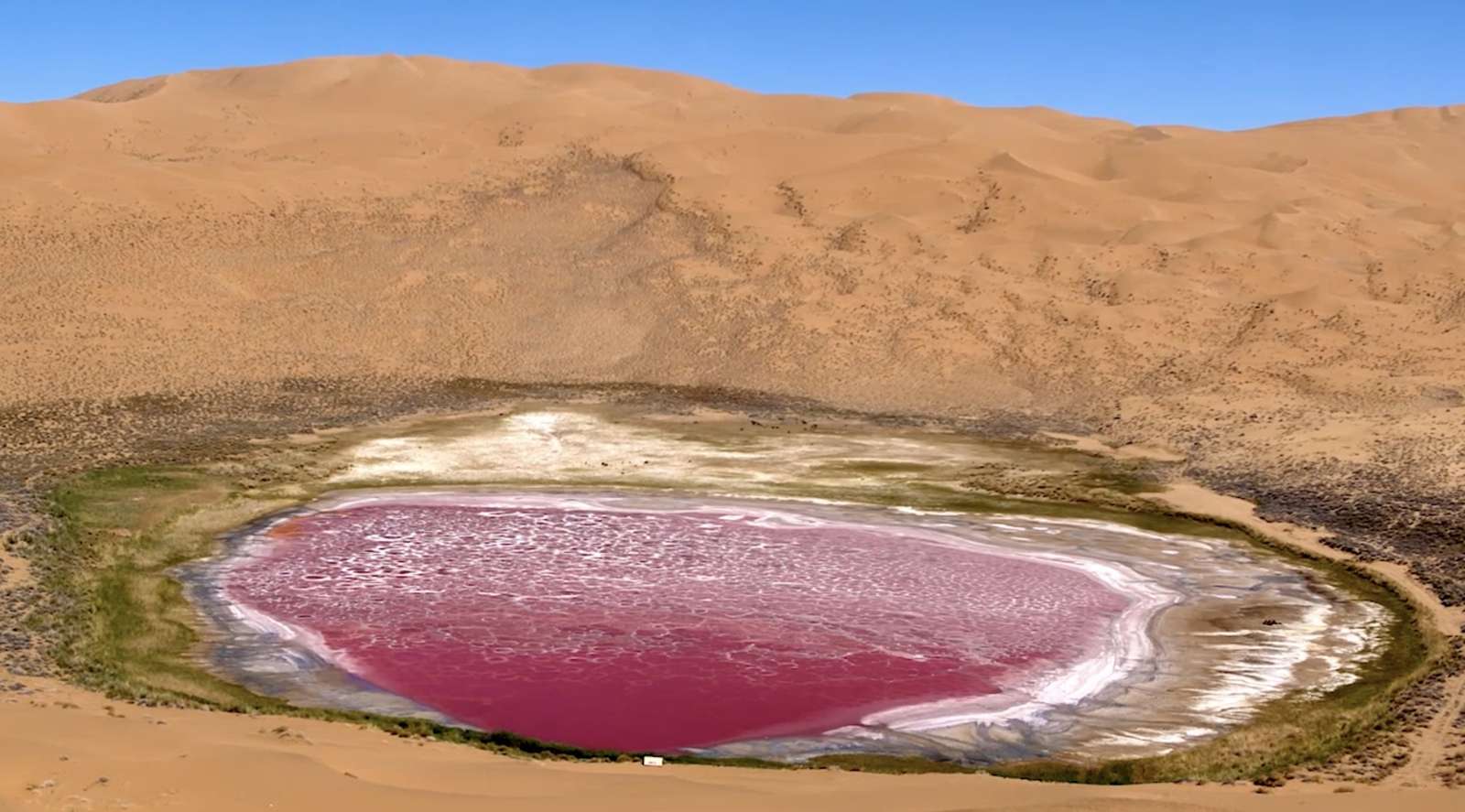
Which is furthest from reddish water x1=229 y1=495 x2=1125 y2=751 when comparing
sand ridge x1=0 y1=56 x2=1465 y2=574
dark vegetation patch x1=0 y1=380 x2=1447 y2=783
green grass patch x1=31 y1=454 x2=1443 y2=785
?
sand ridge x1=0 y1=56 x2=1465 y2=574

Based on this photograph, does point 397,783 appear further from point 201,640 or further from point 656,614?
point 656,614

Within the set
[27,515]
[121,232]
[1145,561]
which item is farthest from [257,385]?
[1145,561]

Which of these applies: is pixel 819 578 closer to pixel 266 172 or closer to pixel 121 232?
pixel 121 232

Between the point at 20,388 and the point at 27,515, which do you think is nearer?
the point at 27,515

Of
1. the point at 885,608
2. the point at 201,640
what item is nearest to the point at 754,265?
the point at 885,608

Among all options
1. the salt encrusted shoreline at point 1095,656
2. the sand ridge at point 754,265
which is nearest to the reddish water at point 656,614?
the salt encrusted shoreline at point 1095,656
